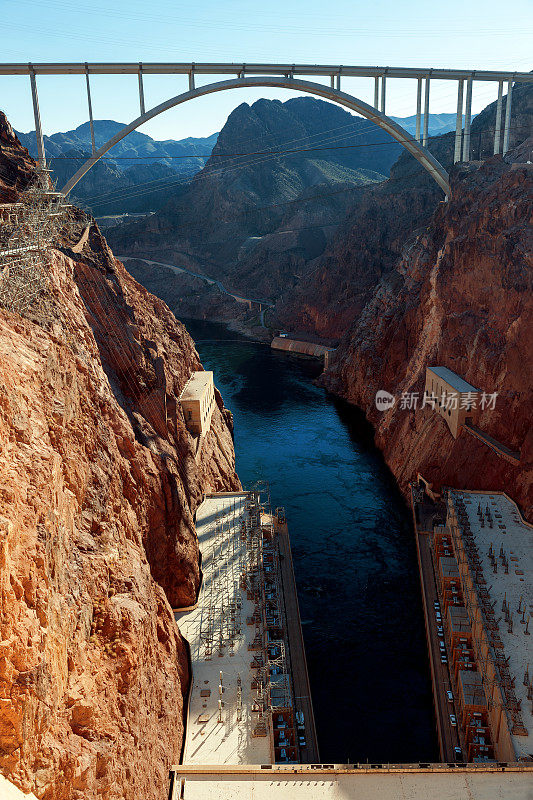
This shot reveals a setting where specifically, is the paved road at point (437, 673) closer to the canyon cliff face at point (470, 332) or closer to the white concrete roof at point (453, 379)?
the canyon cliff face at point (470, 332)

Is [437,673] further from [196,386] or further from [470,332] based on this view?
Result: [470,332]

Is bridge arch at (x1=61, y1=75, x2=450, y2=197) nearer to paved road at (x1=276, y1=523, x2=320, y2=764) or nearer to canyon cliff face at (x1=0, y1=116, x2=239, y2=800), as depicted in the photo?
canyon cliff face at (x1=0, y1=116, x2=239, y2=800)

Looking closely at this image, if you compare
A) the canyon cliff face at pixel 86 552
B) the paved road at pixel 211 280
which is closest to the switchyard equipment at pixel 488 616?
the canyon cliff face at pixel 86 552

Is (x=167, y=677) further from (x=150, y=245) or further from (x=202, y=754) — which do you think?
(x=150, y=245)

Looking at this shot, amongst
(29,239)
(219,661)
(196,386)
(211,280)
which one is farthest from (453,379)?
(211,280)

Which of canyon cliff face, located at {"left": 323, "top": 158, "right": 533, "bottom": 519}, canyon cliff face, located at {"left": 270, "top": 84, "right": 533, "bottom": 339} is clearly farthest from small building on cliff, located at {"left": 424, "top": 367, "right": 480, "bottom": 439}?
canyon cliff face, located at {"left": 270, "top": 84, "right": 533, "bottom": 339}

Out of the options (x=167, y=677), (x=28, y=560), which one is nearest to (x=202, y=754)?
(x=167, y=677)
